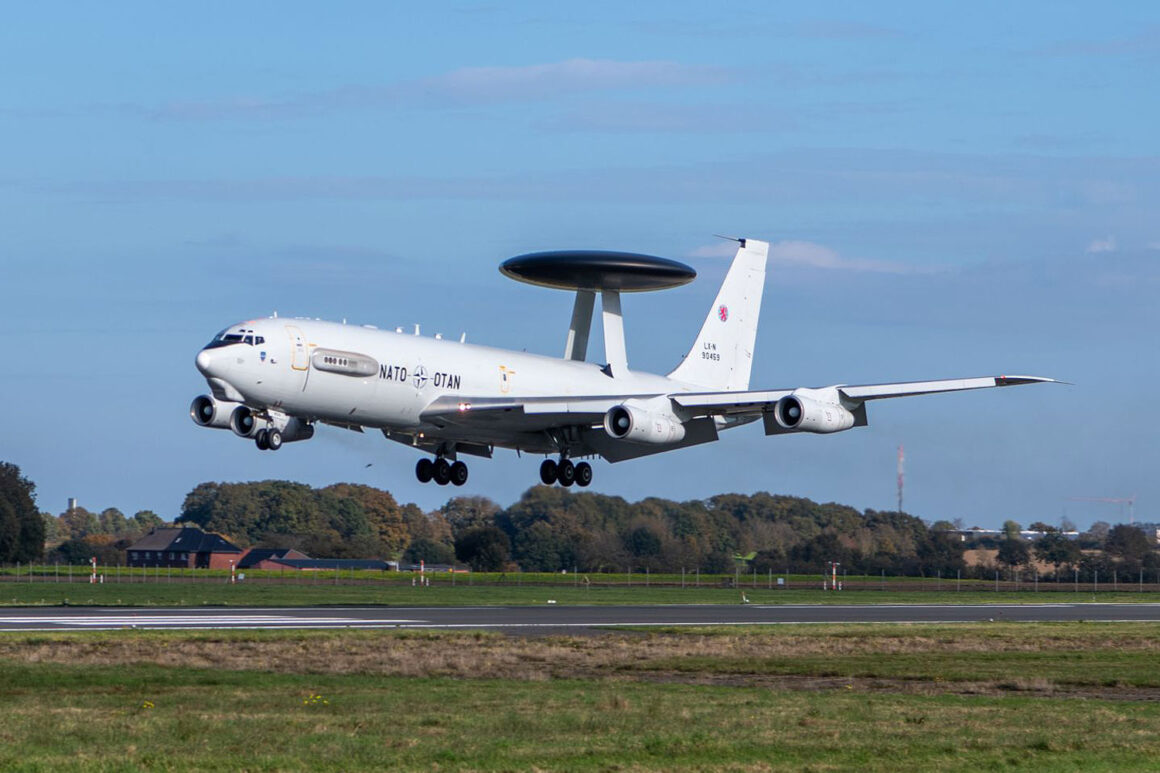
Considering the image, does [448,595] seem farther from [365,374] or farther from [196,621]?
[365,374]

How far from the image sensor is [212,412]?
5294cm

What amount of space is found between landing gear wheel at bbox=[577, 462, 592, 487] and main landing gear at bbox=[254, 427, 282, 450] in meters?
14.3

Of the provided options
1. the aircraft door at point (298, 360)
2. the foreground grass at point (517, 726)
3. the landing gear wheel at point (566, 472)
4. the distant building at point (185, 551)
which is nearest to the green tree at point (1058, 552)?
the landing gear wheel at point (566, 472)

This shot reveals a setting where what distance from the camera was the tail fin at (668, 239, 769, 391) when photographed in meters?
74.0

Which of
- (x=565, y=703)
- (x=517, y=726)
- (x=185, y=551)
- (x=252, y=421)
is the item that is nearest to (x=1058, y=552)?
(x=185, y=551)

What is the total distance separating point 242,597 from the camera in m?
80.1

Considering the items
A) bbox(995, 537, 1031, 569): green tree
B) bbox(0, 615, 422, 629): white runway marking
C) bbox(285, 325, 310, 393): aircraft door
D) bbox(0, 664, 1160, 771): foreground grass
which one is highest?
bbox(285, 325, 310, 393): aircraft door

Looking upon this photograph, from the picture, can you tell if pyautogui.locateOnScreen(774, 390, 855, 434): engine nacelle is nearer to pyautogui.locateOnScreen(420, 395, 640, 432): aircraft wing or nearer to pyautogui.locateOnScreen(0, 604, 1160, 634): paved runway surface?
pyautogui.locateOnScreen(420, 395, 640, 432): aircraft wing

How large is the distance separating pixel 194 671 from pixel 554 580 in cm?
7936

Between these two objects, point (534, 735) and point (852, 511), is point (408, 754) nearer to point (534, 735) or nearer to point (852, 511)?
point (534, 735)

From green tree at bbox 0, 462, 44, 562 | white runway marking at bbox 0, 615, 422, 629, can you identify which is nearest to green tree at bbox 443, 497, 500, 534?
green tree at bbox 0, 462, 44, 562

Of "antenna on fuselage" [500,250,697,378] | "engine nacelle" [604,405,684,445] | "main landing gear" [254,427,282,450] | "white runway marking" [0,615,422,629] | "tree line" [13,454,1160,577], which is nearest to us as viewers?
"main landing gear" [254,427,282,450]

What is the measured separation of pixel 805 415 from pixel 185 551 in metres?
111

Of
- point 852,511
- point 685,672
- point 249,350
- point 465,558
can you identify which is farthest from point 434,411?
point 852,511
